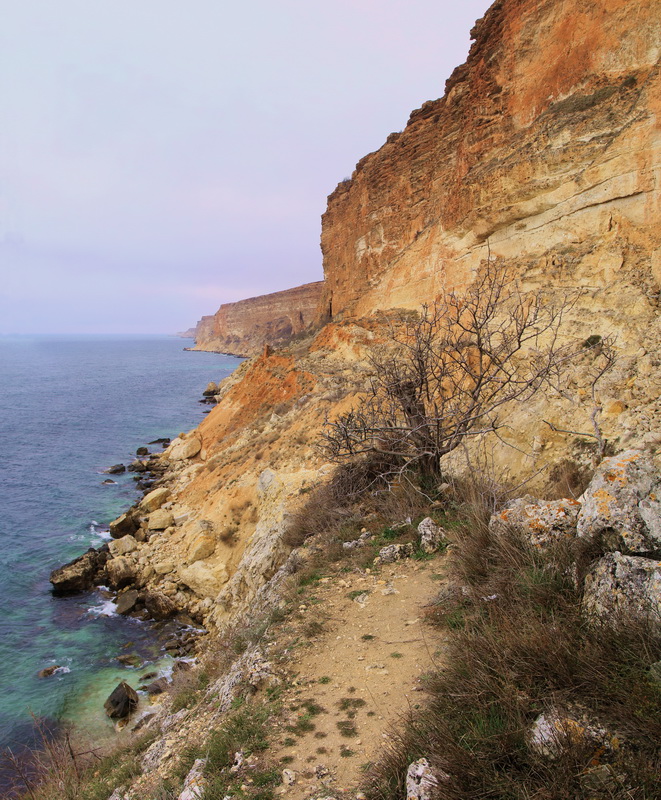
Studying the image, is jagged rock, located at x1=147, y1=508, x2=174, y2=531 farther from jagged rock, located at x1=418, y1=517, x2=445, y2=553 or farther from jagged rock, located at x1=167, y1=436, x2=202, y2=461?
jagged rock, located at x1=418, y1=517, x2=445, y2=553

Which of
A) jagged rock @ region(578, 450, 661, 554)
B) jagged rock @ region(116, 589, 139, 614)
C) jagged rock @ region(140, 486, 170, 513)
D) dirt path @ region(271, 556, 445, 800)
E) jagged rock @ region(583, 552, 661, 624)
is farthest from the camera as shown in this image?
jagged rock @ region(140, 486, 170, 513)

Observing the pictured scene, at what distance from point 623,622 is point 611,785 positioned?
84 centimetres

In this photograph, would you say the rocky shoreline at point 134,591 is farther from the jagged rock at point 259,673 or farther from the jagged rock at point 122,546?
the jagged rock at point 259,673

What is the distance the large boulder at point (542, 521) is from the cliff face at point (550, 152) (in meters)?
7.29

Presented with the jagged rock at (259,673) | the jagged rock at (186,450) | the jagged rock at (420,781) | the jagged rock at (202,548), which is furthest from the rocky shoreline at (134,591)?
the jagged rock at (420,781)

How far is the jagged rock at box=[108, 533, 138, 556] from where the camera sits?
50.6 ft

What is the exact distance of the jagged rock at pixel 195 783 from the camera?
3.11 metres

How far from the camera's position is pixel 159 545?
15.6m

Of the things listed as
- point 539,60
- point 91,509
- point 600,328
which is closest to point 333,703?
point 600,328

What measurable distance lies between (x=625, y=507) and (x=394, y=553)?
3362 millimetres

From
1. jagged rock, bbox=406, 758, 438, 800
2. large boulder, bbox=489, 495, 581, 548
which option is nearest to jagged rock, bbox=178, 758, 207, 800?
jagged rock, bbox=406, 758, 438, 800

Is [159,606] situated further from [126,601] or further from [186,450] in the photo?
[186,450]

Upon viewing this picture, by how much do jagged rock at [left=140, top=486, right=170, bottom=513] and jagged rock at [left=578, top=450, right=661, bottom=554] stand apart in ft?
60.4

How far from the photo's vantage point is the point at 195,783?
3.22 m
